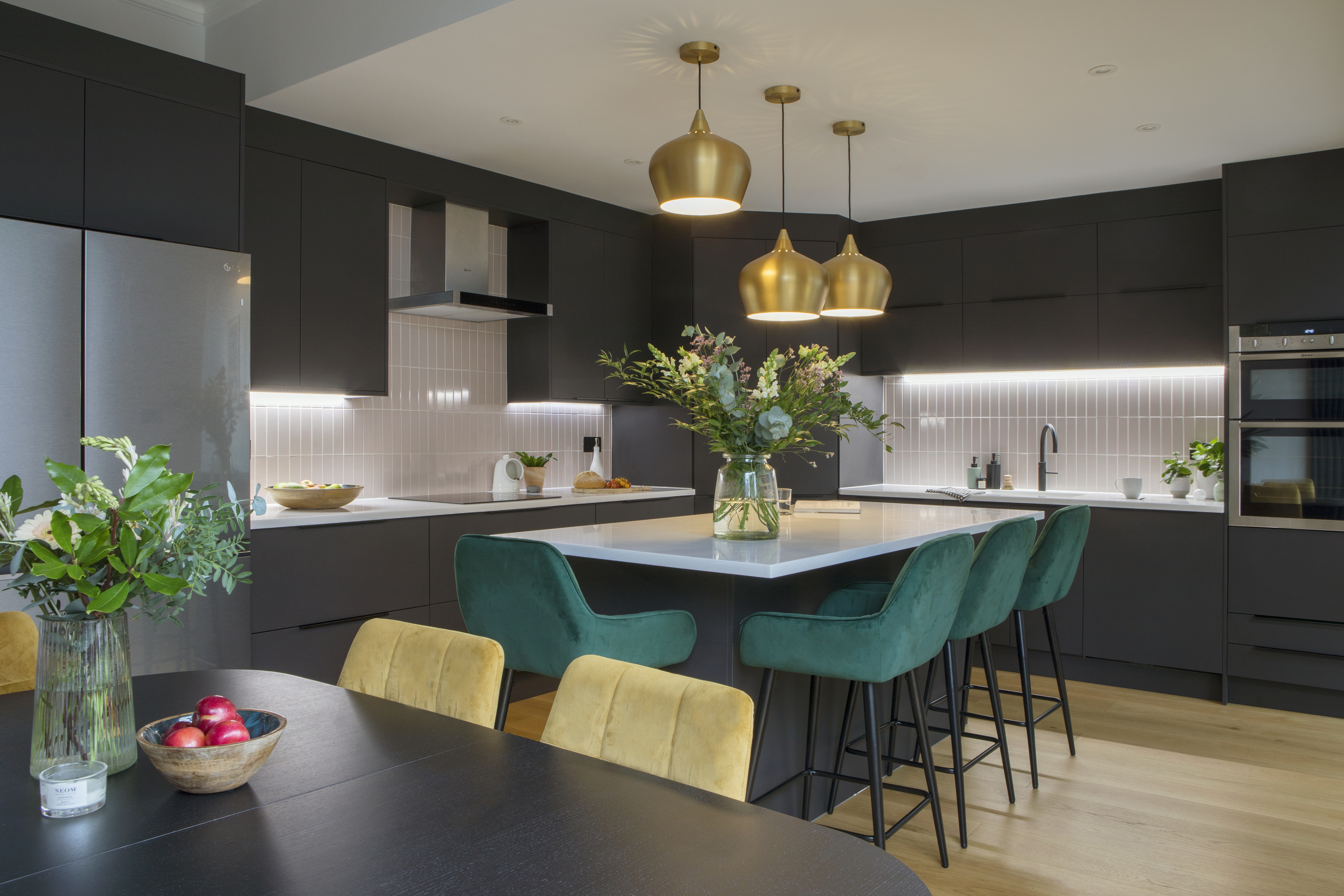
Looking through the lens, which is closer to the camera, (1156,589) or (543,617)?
(543,617)

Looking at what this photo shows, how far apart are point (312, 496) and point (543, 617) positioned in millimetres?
1768

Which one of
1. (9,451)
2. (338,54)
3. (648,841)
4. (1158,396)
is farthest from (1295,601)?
(9,451)

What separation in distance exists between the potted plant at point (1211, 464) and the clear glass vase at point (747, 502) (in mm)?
2779

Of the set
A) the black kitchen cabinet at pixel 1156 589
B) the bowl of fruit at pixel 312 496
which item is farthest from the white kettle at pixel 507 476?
the black kitchen cabinet at pixel 1156 589

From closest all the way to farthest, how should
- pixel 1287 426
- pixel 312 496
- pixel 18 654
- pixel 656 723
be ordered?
pixel 656 723, pixel 18 654, pixel 312 496, pixel 1287 426

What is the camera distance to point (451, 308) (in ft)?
14.1

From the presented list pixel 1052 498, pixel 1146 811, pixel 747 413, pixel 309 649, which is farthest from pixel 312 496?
pixel 1052 498

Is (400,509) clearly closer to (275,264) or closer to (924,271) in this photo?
(275,264)

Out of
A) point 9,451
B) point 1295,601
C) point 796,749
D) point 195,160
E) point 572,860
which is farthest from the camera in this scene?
point 1295,601

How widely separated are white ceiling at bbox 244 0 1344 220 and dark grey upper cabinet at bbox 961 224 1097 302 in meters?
0.34

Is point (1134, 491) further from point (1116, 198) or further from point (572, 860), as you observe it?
point (572, 860)

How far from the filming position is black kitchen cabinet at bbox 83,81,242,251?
290cm

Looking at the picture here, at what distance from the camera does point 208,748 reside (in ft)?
3.71

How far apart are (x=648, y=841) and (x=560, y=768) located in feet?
0.83
